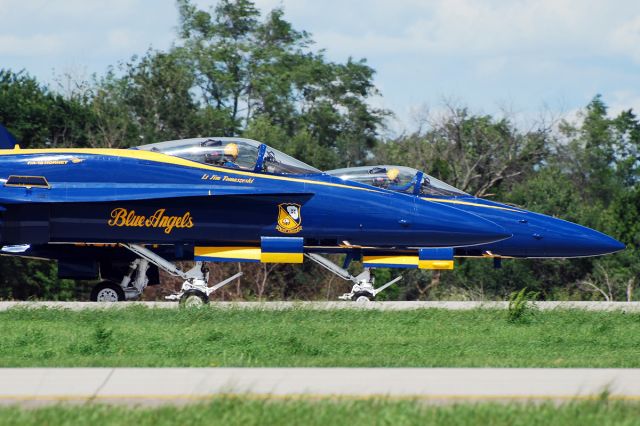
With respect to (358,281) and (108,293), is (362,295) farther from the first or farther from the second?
(108,293)

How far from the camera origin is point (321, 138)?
62188 mm

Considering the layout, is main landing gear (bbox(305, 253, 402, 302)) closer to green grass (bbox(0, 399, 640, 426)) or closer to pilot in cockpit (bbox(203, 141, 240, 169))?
pilot in cockpit (bbox(203, 141, 240, 169))

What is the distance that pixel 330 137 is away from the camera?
62.6 metres

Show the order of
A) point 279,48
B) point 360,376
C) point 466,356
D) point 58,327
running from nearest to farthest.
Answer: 1. point 360,376
2. point 466,356
3. point 58,327
4. point 279,48

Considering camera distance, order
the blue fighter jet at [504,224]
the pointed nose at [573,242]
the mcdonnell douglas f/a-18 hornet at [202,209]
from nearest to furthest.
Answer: the mcdonnell douglas f/a-18 hornet at [202,209], the blue fighter jet at [504,224], the pointed nose at [573,242]

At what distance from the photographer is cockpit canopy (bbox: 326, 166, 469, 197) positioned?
2203cm

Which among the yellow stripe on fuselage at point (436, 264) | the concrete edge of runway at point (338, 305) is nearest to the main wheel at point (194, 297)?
the concrete edge of runway at point (338, 305)

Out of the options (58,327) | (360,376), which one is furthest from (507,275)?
(360,376)

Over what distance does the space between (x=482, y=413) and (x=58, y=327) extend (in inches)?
337

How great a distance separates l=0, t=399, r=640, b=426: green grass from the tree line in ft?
57.7

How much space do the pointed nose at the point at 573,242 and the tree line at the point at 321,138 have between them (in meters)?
3.18

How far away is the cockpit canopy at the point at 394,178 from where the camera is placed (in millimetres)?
22031

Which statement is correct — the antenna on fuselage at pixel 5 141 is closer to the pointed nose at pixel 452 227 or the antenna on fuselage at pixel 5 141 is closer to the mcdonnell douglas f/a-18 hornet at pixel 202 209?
the mcdonnell douglas f/a-18 hornet at pixel 202 209

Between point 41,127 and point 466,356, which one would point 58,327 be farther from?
point 41,127
